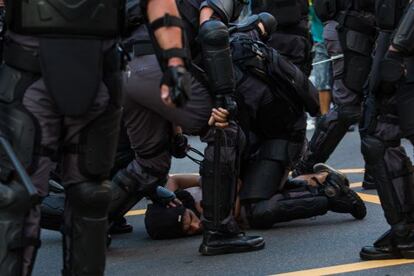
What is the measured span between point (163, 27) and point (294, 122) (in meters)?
2.21

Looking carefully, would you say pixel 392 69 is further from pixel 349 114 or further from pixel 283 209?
pixel 349 114

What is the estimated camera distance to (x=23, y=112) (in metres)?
3.28

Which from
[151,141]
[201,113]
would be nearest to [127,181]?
[151,141]

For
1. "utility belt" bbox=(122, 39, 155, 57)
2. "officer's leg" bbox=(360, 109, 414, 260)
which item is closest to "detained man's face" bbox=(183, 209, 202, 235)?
"utility belt" bbox=(122, 39, 155, 57)

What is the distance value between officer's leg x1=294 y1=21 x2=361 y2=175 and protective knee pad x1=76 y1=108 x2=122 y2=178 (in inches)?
128

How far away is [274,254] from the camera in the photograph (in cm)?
485

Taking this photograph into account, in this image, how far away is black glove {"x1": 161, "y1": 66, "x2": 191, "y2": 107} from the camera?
3.32 meters

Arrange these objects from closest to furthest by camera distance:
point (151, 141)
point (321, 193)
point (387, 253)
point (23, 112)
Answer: point (23, 112)
point (387, 253)
point (151, 141)
point (321, 193)

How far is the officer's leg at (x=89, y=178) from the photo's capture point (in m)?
3.42

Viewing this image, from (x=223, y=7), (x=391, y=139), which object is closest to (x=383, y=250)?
(x=391, y=139)

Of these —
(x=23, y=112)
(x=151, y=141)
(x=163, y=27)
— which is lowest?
(x=151, y=141)

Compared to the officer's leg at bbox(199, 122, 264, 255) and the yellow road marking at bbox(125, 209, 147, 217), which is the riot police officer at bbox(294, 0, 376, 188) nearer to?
the yellow road marking at bbox(125, 209, 147, 217)

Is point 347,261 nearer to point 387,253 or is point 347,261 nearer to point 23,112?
point 387,253

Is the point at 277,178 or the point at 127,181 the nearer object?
the point at 127,181
